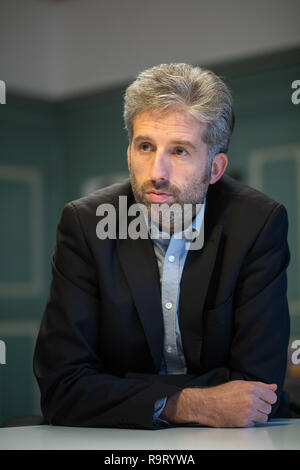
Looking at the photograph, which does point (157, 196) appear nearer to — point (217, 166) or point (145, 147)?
point (145, 147)

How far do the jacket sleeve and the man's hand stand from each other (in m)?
0.04

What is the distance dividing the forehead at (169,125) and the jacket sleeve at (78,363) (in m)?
0.30

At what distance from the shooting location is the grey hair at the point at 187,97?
71.2 inches

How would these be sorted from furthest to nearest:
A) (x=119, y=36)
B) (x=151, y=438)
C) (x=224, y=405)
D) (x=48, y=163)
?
(x=48, y=163) → (x=119, y=36) → (x=224, y=405) → (x=151, y=438)

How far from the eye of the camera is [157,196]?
1773mm

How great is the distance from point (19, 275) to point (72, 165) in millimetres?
915

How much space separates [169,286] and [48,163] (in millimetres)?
3633

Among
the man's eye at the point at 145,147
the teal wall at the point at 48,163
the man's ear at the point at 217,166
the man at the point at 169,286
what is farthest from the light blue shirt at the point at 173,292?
the teal wall at the point at 48,163

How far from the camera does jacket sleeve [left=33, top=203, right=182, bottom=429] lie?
164 cm

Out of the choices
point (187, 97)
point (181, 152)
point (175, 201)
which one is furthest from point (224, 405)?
point (187, 97)

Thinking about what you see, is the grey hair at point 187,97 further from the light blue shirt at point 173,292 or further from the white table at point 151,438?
the white table at point 151,438
